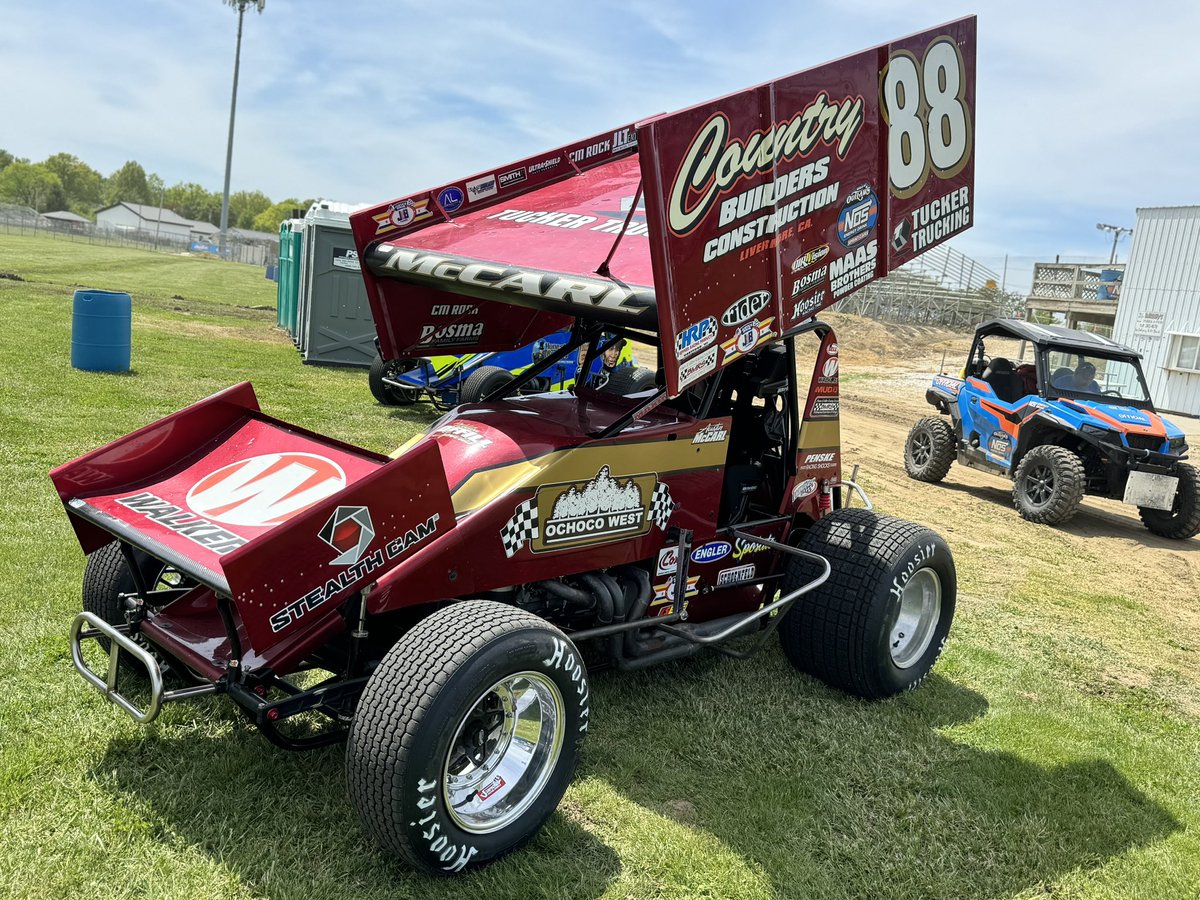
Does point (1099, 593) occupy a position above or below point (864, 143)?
below

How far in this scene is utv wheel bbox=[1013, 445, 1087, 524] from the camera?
9.70 metres

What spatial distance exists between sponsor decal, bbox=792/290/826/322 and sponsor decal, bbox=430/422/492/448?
146 centimetres

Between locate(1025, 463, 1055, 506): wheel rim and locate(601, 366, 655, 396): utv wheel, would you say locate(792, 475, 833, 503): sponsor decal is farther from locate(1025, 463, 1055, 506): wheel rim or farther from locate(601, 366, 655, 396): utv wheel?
locate(1025, 463, 1055, 506): wheel rim

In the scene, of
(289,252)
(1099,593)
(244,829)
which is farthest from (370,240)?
(289,252)

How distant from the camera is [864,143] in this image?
442cm

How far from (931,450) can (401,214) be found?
344 inches

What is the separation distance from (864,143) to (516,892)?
3407 millimetres

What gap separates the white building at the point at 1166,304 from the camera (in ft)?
70.1

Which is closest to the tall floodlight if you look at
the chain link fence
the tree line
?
the chain link fence

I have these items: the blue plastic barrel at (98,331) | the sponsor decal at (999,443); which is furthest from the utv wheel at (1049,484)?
the blue plastic barrel at (98,331)

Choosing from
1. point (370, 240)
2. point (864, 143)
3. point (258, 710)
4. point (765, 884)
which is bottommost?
point (765, 884)

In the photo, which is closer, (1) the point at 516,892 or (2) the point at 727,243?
(1) the point at 516,892

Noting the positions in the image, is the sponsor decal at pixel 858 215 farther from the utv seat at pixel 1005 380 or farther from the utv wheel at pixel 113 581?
the utv seat at pixel 1005 380

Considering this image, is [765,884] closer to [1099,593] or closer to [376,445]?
[1099,593]
